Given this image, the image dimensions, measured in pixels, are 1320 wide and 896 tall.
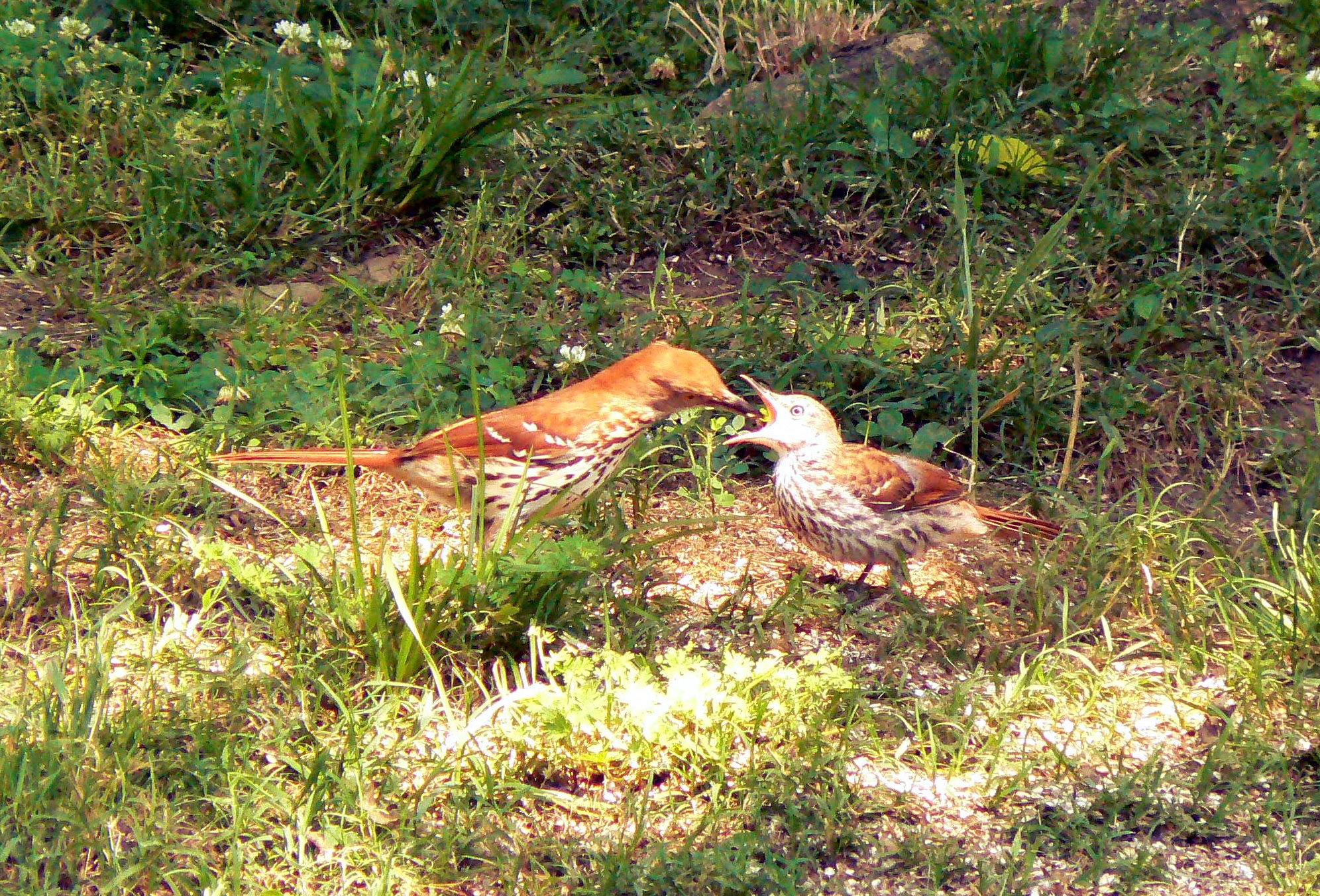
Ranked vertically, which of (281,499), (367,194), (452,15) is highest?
(452,15)

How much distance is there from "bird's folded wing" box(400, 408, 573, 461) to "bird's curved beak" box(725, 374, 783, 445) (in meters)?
0.58

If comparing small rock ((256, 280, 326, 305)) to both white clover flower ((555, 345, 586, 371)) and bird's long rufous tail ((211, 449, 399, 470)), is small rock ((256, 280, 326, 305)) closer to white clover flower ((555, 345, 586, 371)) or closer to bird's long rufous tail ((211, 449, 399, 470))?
white clover flower ((555, 345, 586, 371))

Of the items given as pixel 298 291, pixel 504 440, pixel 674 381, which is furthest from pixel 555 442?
pixel 298 291

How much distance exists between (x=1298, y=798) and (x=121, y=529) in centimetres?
316

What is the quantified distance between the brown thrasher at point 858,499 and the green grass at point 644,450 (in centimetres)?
18

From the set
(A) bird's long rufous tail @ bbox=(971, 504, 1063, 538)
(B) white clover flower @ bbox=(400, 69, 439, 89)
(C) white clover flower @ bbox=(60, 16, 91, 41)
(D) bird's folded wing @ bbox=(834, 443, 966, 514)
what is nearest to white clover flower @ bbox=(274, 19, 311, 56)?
(B) white clover flower @ bbox=(400, 69, 439, 89)

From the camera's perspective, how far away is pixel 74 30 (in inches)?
247

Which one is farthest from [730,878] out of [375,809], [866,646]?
[866,646]

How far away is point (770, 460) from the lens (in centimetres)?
504

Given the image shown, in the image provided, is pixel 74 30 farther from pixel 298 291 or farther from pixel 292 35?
pixel 298 291

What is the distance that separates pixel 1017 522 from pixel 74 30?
181 inches

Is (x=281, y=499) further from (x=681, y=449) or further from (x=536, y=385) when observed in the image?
(x=681, y=449)

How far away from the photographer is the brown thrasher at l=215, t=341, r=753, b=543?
425 cm

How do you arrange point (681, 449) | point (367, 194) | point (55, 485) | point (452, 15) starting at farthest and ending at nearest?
point (452, 15)
point (367, 194)
point (681, 449)
point (55, 485)
